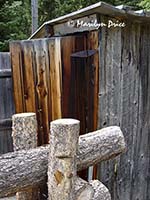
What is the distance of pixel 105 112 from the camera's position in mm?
2893

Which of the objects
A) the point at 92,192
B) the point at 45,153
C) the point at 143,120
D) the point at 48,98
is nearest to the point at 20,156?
the point at 45,153

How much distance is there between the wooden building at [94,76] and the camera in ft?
9.25

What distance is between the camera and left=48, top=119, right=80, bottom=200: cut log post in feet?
6.19

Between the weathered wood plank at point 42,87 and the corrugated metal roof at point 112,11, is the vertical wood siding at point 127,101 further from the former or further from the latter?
the weathered wood plank at point 42,87

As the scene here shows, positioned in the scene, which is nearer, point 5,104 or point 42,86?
point 42,86

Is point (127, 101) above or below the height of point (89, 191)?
above

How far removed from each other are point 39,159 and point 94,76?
108cm

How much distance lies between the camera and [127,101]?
9.90ft

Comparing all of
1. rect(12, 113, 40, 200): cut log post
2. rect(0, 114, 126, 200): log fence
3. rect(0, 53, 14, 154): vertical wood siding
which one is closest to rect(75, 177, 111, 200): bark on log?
rect(0, 114, 126, 200): log fence

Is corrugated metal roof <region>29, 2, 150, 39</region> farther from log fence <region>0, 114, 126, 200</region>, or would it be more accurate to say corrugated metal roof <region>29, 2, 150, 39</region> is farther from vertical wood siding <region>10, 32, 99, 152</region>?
log fence <region>0, 114, 126, 200</region>

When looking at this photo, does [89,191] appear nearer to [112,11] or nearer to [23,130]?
[23,130]

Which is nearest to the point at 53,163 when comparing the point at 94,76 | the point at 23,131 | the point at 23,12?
the point at 23,131

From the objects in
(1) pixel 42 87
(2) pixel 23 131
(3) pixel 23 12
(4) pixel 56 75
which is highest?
(3) pixel 23 12

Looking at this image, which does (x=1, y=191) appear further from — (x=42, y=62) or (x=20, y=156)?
(x=42, y=62)
